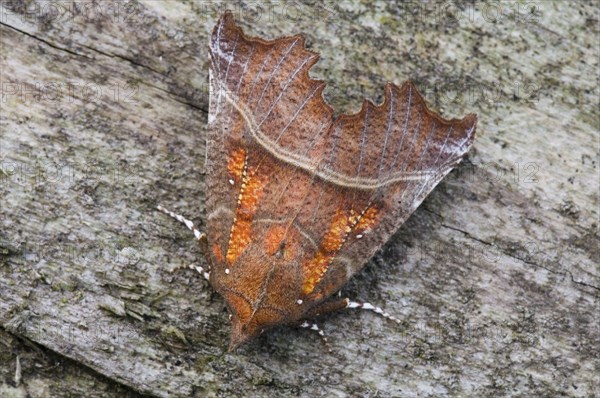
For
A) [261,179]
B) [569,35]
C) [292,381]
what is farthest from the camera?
[569,35]

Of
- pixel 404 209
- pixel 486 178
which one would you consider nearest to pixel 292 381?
pixel 404 209

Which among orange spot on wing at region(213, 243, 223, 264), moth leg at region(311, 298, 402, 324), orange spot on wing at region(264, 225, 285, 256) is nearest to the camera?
orange spot on wing at region(264, 225, 285, 256)

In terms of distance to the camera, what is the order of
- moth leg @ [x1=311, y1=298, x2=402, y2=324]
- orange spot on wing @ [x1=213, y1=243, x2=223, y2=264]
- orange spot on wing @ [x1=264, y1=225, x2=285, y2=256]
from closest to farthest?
orange spot on wing @ [x1=264, y1=225, x2=285, y2=256], orange spot on wing @ [x1=213, y1=243, x2=223, y2=264], moth leg @ [x1=311, y1=298, x2=402, y2=324]

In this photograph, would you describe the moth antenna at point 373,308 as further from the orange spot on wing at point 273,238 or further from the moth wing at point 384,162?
the orange spot on wing at point 273,238

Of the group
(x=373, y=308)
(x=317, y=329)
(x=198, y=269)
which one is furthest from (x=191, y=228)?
(x=373, y=308)

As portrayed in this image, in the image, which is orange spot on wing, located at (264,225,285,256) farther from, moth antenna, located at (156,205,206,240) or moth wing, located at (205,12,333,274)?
moth antenna, located at (156,205,206,240)

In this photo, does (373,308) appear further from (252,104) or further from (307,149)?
(252,104)

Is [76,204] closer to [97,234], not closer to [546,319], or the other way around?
[97,234]

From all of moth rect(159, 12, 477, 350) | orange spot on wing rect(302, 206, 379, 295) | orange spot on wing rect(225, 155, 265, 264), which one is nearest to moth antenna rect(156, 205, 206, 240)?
moth rect(159, 12, 477, 350)
